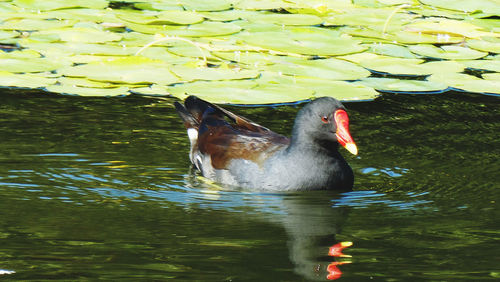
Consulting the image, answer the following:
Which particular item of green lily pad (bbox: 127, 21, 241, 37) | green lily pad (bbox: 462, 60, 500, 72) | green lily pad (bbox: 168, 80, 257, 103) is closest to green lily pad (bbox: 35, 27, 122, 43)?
green lily pad (bbox: 127, 21, 241, 37)

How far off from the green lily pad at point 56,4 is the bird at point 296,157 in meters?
4.32

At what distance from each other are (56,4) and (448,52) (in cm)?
403

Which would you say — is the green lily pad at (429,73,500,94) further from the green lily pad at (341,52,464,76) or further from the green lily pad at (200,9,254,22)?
the green lily pad at (200,9,254,22)

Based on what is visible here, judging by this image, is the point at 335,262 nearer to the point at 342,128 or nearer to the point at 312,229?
the point at 312,229

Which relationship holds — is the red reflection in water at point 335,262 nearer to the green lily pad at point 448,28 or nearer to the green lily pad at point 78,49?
the green lily pad at point 78,49

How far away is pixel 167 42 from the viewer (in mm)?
8812

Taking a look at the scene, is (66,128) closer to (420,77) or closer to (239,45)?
(239,45)

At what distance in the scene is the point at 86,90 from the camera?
730 centimetres

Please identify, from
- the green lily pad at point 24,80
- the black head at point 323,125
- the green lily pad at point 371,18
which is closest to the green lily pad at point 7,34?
the green lily pad at point 24,80

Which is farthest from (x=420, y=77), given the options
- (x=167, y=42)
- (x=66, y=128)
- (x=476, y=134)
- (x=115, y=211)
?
(x=115, y=211)

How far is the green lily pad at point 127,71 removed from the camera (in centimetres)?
761

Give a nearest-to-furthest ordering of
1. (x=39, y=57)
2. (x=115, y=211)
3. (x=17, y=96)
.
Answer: (x=115, y=211) < (x=17, y=96) < (x=39, y=57)

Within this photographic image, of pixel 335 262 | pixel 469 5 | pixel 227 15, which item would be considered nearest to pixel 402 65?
pixel 227 15

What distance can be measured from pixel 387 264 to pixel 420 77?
4.16 m
